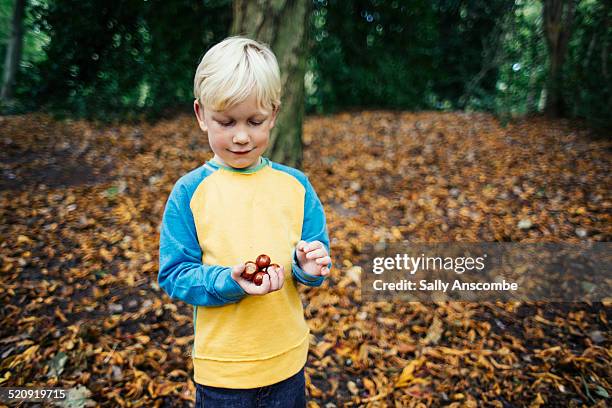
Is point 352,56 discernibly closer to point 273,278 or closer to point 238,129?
point 238,129

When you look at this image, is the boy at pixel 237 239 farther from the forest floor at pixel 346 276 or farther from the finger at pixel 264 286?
the forest floor at pixel 346 276

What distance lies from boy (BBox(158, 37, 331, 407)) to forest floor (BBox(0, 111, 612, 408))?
1.26 meters

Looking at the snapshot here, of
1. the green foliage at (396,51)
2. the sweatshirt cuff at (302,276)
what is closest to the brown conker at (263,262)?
the sweatshirt cuff at (302,276)

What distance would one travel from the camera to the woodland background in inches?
106

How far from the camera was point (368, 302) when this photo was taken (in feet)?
10.9

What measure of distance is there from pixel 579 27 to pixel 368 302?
6.52m

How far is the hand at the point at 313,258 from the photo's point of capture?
1355mm

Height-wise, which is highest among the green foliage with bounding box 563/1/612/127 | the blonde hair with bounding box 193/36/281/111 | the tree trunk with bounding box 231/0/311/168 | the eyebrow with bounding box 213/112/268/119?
the green foliage with bounding box 563/1/612/127

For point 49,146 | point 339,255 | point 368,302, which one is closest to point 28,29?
point 49,146

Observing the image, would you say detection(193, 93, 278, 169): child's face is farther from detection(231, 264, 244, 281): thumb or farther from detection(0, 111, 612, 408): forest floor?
detection(0, 111, 612, 408): forest floor

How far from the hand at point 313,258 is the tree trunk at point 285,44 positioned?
2665mm

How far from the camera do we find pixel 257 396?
4.96 ft

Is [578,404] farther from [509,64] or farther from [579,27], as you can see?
[509,64]

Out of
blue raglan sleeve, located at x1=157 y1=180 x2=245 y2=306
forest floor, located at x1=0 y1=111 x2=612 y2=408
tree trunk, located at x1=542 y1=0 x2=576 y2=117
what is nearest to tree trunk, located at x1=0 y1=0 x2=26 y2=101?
forest floor, located at x1=0 y1=111 x2=612 y2=408
